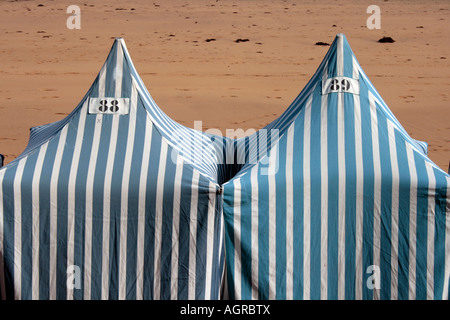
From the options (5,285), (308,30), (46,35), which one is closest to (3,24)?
(46,35)

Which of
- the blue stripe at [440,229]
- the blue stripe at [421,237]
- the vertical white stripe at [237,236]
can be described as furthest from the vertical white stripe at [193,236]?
the blue stripe at [440,229]

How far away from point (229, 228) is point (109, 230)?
1092 millimetres

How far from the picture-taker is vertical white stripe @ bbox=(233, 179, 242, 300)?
18.0 feet

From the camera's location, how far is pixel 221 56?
21.0 meters

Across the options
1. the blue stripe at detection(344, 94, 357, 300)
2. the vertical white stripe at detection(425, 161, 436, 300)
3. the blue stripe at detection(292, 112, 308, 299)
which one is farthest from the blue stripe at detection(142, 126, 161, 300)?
the vertical white stripe at detection(425, 161, 436, 300)

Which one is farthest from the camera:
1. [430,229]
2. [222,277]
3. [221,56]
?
[221,56]

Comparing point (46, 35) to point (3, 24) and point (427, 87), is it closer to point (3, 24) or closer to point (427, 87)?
point (3, 24)

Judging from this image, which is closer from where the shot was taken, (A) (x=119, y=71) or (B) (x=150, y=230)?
(B) (x=150, y=230)

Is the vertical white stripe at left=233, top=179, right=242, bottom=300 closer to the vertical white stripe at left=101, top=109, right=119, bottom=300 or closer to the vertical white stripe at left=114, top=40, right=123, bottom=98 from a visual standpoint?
the vertical white stripe at left=101, top=109, right=119, bottom=300

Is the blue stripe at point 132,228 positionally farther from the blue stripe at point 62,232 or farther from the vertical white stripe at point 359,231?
the vertical white stripe at point 359,231

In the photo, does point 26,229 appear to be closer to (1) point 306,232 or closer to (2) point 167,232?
(2) point 167,232

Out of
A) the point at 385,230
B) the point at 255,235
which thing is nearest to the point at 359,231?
the point at 385,230
